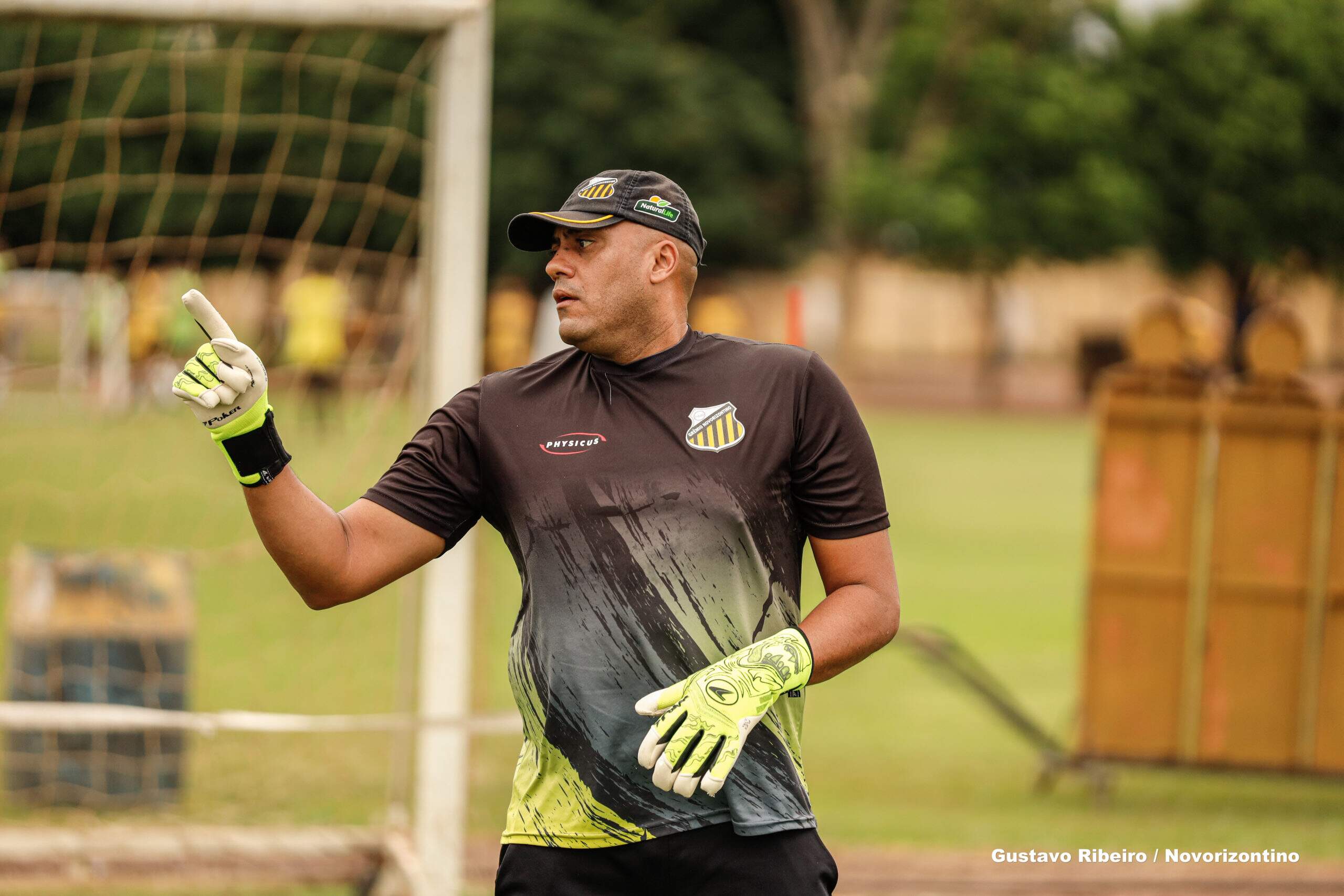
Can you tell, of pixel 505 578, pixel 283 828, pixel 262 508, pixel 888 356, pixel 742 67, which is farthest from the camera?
pixel 888 356

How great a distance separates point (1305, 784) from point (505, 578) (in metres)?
6.31

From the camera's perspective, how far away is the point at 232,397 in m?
2.69

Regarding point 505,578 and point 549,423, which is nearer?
point 549,423

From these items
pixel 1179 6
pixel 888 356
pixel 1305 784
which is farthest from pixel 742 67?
pixel 1305 784

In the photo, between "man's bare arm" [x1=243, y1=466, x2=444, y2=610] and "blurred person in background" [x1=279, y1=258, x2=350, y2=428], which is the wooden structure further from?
"man's bare arm" [x1=243, y1=466, x2=444, y2=610]

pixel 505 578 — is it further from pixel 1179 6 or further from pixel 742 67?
pixel 742 67

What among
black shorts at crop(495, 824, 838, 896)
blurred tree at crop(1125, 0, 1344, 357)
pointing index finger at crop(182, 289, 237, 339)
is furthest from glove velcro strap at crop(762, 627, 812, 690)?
blurred tree at crop(1125, 0, 1344, 357)

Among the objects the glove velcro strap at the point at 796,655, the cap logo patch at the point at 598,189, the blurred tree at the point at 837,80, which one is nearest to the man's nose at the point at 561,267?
the cap logo patch at the point at 598,189

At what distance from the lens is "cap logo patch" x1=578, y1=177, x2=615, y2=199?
2.99 metres

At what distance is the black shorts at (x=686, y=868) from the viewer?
285 centimetres

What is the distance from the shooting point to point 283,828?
249 inches

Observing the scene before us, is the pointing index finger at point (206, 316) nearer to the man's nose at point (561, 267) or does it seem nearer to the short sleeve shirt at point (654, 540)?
the short sleeve shirt at point (654, 540)

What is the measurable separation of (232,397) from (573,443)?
623 millimetres

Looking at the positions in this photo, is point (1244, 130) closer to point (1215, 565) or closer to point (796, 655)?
point (1215, 565)
